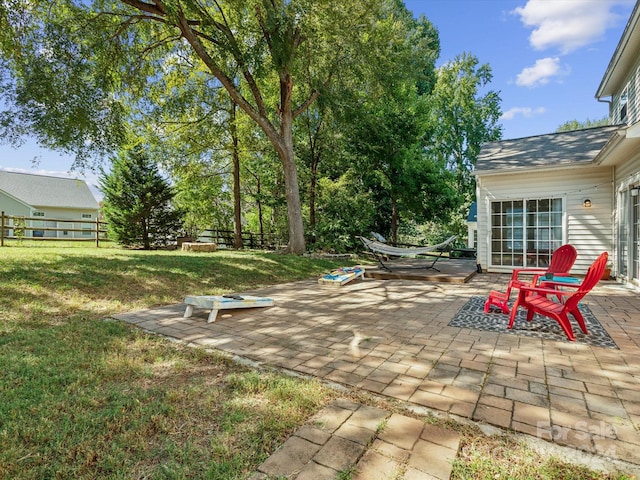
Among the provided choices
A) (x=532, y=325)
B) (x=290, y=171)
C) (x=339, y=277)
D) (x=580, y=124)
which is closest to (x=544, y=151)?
(x=339, y=277)

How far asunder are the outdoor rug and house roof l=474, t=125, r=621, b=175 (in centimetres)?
448

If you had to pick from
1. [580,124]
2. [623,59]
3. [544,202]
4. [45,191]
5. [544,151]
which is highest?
[580,124]

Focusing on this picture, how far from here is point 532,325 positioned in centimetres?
408

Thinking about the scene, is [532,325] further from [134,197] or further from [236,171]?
[134,197]

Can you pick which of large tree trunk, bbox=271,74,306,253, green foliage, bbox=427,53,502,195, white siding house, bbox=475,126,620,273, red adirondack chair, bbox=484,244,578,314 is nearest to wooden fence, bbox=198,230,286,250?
large tree trunk, bbox=271,74,306,253

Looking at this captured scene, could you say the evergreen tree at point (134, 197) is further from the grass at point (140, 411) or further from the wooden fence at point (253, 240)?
the grass at point (140, 411)

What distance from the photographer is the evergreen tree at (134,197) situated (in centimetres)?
1429

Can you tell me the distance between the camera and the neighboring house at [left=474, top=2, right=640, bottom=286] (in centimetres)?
725

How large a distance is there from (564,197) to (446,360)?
7.34 m

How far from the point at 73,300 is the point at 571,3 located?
614 inches

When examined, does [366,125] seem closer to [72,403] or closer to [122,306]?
[122,306]

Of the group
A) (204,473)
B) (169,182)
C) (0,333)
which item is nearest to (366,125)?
(169,182)

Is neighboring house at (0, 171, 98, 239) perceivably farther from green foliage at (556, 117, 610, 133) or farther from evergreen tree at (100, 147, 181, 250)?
green foliage at (556, 117, 610, 133)

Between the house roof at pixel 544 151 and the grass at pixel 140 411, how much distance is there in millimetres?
8081
